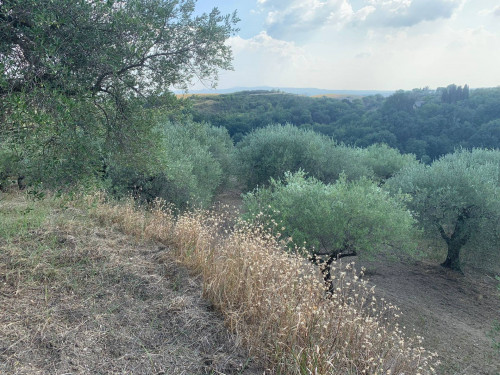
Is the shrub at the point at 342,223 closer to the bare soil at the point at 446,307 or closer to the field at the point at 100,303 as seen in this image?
the bare soil at the point at 446,307

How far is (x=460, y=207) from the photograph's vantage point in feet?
46.4

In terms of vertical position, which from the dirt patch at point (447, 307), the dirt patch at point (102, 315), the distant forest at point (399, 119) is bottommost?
the dirt patch at point (447, 307)

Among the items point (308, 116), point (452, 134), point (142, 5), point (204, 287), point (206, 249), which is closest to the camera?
point (204, 287)

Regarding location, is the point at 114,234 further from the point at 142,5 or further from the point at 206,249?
the point at 142,5

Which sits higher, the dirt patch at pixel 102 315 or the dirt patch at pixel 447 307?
the dirt patch at pixel 102 315

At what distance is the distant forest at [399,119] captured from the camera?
137 ft

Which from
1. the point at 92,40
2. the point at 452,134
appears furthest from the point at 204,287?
the point at 452,134

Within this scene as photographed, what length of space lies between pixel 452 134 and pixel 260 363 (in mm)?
49405

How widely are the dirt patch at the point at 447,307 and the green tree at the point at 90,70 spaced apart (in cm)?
859

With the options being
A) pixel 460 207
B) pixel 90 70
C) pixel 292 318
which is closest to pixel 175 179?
pixel 90 70

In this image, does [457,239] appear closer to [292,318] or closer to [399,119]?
[292,318]

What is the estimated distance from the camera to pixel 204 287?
15.4 ft

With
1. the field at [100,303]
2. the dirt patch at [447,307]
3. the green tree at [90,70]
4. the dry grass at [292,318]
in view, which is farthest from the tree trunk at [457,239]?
the green tree at [90,70]

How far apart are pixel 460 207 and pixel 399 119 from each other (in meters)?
39.5
